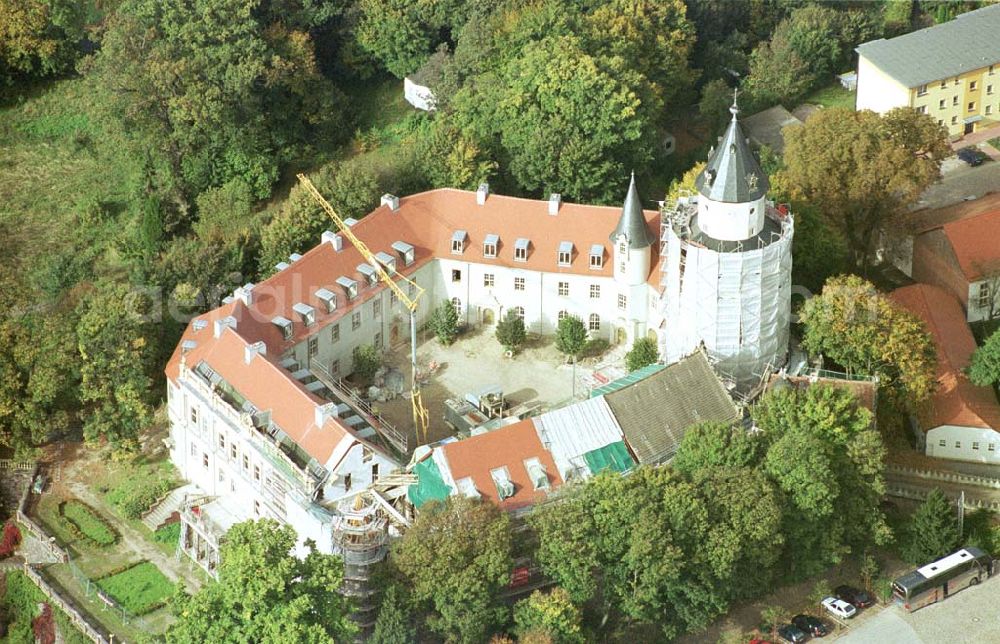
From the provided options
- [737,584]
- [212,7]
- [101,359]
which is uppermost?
[212,7]

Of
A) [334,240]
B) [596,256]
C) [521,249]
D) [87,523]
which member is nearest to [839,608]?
[596,256]

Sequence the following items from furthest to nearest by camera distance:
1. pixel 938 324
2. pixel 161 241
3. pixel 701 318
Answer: pixel 161 241, pixel 938 324, pixel 701 318

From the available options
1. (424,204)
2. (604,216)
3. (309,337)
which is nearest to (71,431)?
(309,337)

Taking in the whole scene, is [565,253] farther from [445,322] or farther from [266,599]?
[266,599]

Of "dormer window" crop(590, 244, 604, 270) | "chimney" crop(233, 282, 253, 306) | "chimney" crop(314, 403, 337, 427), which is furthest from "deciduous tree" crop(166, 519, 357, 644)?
"dormer window" crop(590, 244, 604, 270)

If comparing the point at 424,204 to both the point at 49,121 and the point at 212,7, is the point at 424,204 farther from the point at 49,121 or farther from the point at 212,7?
the point at 49,121

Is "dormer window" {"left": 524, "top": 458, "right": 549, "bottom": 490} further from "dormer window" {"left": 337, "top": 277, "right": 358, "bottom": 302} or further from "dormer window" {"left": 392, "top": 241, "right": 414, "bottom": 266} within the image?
"dormer window" {"left": 392, "top": 241, "right": 414, "bottom": 266}


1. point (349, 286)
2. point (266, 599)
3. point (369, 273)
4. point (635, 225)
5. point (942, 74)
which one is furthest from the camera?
point (942, 74)
